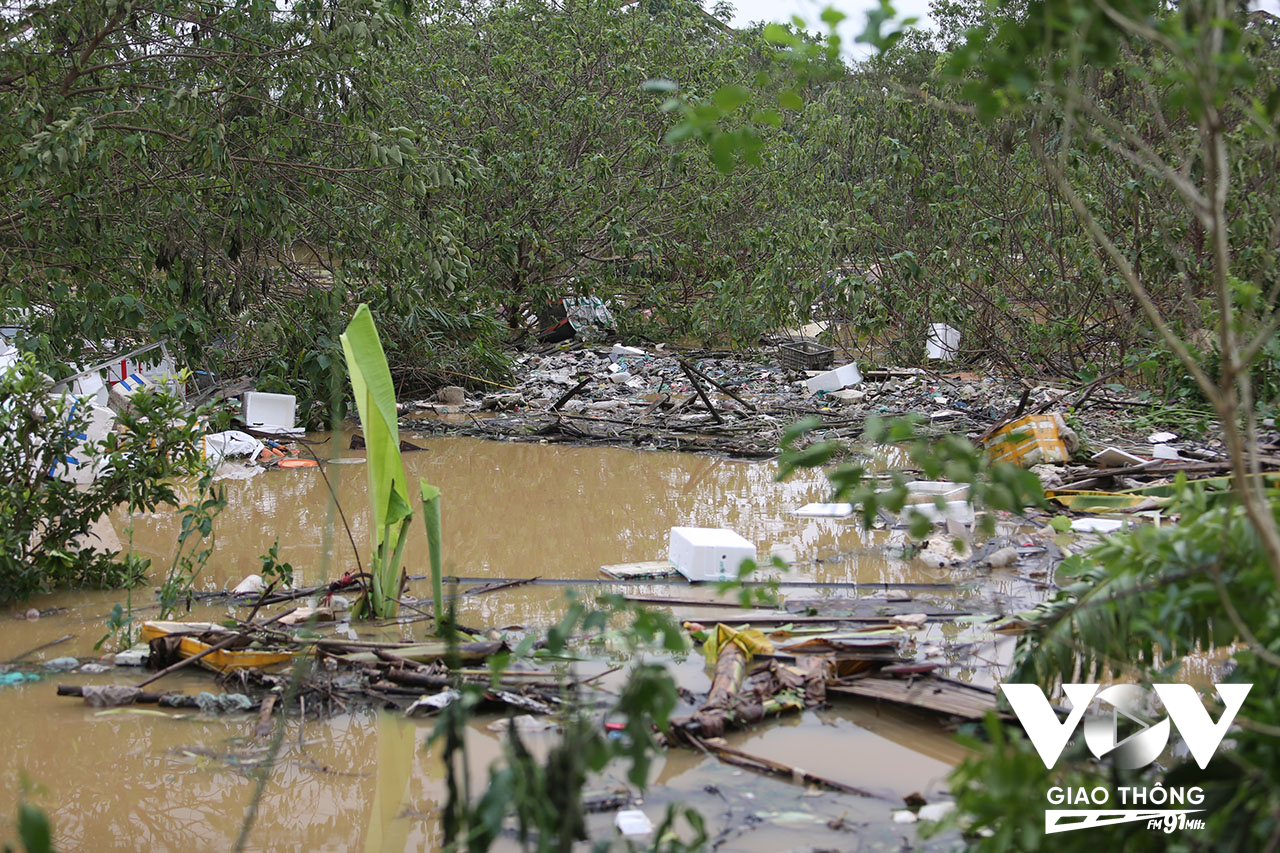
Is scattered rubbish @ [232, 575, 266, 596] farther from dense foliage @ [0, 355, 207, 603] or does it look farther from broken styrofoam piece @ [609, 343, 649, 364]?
broken styrofoam piece @ [609, 343, 649, 364]

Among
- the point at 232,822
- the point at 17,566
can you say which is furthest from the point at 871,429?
the point at 17,566

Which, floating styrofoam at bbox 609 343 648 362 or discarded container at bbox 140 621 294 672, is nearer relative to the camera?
discarded container at bbox 140 621 294 672

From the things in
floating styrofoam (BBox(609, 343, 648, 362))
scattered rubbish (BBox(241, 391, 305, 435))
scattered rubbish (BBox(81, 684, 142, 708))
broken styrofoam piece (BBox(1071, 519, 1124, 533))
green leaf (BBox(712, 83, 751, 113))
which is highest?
green leaf (BBox(712, 83, 751, 113))

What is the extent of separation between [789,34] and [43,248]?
19.8ft

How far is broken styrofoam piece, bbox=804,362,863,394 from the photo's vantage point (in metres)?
9.98

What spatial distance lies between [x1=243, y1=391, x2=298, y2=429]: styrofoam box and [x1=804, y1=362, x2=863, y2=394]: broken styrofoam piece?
4809mm

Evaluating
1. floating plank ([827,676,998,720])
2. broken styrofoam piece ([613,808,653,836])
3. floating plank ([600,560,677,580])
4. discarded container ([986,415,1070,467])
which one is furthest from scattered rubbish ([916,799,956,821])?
discarded container ([986,415,1070,467])

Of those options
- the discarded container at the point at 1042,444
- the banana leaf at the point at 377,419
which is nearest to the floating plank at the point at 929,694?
the banana leaf at the point at 377,419

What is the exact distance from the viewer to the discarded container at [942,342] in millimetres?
11078

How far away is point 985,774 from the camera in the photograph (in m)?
1.53

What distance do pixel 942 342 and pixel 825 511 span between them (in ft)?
18.8

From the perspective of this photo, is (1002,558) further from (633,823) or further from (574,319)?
(574,319)

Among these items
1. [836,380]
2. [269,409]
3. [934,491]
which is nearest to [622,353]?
[836,380]

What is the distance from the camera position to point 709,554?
4.73 m
